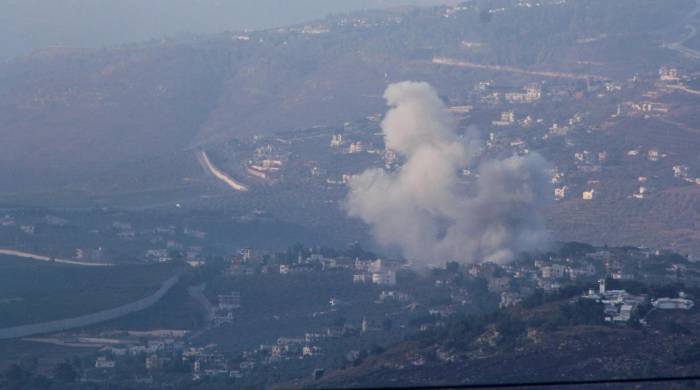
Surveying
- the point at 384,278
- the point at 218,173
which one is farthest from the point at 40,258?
the point at 218,173

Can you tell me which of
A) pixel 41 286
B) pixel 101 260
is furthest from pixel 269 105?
pixel 41 286

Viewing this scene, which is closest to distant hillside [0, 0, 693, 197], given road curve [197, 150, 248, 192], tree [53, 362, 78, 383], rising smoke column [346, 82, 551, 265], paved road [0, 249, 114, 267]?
road curve [197, 150, 248, 192]

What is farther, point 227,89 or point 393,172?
point 227,89

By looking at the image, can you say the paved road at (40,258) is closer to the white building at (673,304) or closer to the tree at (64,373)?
the tree at (64,373)

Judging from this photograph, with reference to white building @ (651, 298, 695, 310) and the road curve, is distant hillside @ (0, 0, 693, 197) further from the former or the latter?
white building @ (651, 298, 695, 310)

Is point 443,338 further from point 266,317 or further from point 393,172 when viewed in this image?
point 393,172

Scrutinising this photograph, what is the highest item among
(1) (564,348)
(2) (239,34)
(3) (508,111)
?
(2) (239,34)

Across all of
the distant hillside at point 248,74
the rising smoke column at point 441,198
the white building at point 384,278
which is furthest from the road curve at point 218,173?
the white building at point 384,278
